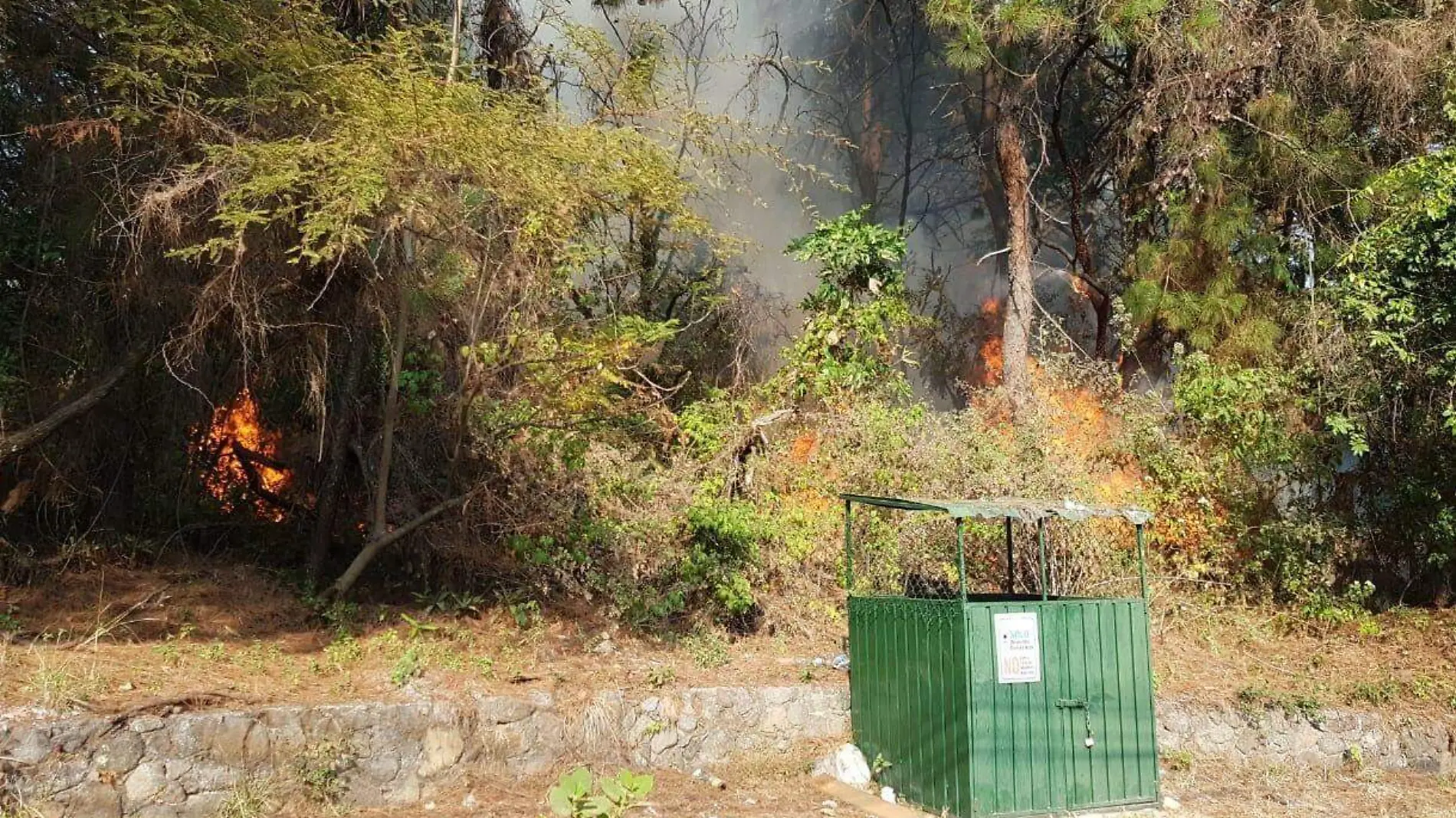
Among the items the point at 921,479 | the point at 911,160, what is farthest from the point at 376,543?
the point at 911,160

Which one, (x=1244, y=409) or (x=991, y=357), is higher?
(x=991, y=357)

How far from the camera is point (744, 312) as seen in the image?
17.0 meters

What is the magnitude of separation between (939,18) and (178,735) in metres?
12.7

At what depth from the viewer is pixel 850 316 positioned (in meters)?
14.5

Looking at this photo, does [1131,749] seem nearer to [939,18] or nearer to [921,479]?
[921,479]

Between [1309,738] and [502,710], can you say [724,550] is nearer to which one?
[502,710]

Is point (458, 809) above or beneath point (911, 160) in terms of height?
beneath

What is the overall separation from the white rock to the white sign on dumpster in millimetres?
1807

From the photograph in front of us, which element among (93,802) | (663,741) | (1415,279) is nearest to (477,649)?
(663,741)

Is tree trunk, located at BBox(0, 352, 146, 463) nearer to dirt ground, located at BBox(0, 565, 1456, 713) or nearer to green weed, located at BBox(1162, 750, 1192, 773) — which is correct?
dirt ground, located at BBox(0, 565, 1456, 713)

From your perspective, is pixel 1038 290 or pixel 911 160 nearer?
pixel 1038 290

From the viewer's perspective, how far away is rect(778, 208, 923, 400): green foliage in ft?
46.3

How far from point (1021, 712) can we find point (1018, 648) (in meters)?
0.49

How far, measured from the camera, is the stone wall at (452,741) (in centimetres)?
721
